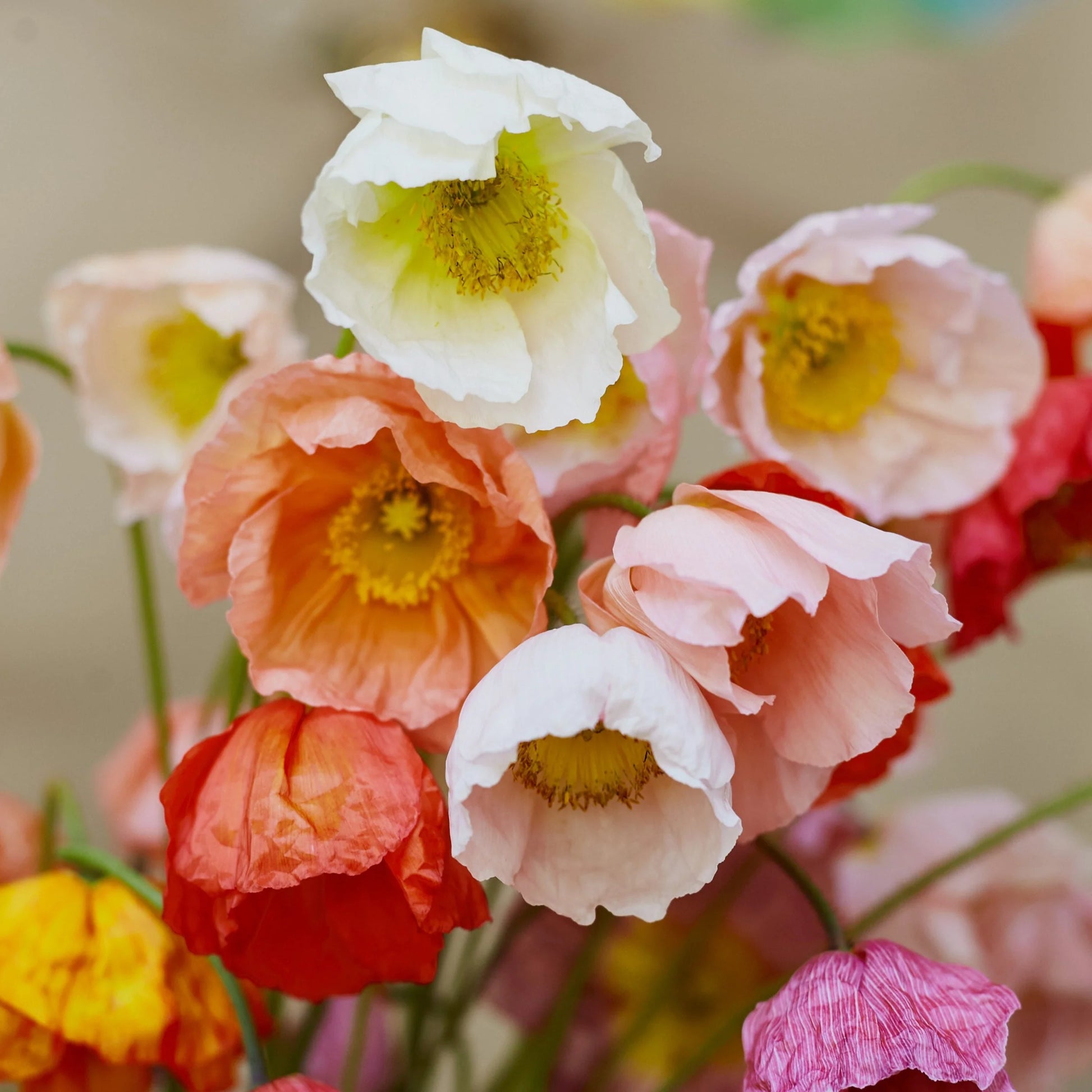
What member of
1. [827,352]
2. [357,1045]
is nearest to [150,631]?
[357,1045]

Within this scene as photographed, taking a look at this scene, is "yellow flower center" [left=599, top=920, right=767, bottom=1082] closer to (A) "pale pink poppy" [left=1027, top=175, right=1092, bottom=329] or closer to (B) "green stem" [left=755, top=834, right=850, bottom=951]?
(B) "green stem" [left=755, top=834, right=850, bottom=951]

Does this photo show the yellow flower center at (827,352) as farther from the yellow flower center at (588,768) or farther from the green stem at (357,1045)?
the green stem at (357,1045)

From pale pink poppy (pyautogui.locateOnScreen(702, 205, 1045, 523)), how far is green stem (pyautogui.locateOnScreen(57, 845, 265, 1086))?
0.26 meters

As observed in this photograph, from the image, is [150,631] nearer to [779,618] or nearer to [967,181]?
[779,618]

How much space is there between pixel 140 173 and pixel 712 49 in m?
0.47

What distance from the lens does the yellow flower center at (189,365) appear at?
595 millimetres

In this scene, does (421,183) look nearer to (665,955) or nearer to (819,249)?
(819,249)

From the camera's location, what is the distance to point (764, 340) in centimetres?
50

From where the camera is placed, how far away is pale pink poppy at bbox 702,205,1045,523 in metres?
0.46

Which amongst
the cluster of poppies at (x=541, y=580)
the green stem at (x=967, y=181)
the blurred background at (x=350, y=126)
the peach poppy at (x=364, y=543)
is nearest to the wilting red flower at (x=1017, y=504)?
the cluster of poppies at (x=541, y=580)

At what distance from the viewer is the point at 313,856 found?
0.35m

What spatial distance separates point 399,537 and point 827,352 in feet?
0.65

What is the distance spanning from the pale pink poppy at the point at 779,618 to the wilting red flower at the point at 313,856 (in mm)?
82

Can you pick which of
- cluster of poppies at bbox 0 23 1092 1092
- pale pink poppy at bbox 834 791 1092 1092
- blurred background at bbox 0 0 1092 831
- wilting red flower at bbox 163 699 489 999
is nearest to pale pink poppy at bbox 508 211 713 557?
cluster of poppies at bbox 0 23 1092 1092
